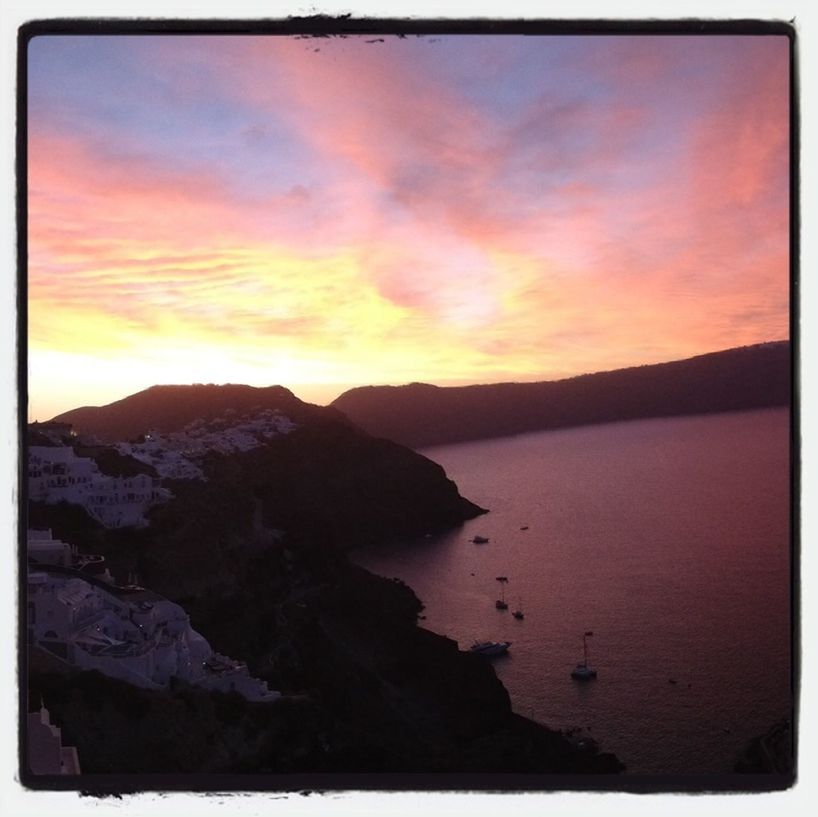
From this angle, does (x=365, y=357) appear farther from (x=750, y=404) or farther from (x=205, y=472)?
(x=750, y=404)

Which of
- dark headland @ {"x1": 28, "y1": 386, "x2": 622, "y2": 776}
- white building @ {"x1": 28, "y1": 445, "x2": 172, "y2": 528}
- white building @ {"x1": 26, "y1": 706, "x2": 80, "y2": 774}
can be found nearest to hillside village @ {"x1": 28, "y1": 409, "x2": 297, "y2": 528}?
white building @ {"x1": 28, "y1": 445, "x2": 172, "y2": 528}

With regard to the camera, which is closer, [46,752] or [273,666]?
[46,752]

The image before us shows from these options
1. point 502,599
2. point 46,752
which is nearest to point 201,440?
point 502,599

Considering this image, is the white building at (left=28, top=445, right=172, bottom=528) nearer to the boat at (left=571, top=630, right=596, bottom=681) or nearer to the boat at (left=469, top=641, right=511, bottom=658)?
the boat at (left=469, top=641, right=511, bottom=658)

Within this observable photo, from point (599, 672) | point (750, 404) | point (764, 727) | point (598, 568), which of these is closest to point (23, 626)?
point (764, 727)

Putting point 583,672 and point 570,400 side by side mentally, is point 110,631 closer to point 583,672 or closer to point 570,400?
point 583,672

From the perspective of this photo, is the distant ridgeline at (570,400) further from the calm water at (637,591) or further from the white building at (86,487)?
the white building at (86,487)
